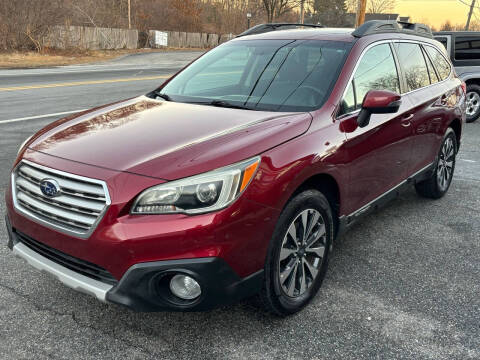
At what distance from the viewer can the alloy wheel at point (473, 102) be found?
10289 mm

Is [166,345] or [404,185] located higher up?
[404,185]

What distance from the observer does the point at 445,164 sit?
5.14 meters

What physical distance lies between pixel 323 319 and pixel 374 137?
1398 mm

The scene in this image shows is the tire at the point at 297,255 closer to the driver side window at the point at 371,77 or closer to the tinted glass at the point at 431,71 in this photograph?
the driver side window at the point at 371,77

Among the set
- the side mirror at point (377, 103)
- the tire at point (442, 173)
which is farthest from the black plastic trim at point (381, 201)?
the side mirror at point (377, 103)

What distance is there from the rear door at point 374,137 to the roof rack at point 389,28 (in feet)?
0.44

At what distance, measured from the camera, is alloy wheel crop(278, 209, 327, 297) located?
8.82 ft

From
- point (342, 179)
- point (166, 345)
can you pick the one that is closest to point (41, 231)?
point (166, 345)

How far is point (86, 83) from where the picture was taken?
15.5 m

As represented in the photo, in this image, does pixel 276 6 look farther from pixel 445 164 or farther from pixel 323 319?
pixel 323 319

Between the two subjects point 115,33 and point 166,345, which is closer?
point 166,345

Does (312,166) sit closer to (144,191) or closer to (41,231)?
(144,191)

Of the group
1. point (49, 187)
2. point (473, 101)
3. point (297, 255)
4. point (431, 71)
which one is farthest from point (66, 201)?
point (473, 101)

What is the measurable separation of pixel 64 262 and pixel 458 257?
10.1ft
